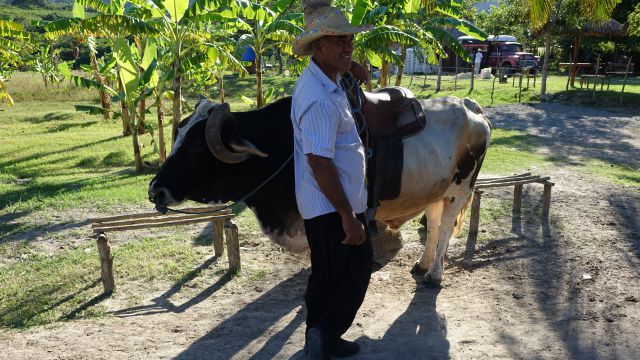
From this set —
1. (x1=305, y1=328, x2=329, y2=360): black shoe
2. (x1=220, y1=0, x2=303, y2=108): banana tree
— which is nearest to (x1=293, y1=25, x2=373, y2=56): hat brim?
(x1=305, y1=328, x2=329, y2=360): black shoe

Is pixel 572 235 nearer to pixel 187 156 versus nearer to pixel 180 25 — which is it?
pixel 187 156

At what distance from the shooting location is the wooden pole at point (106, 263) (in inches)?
187

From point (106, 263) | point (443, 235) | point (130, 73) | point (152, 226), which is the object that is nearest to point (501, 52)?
point (130, 73)

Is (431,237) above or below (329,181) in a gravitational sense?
below

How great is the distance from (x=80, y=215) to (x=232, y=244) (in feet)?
9.50

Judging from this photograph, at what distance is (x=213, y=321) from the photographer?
14.3ft

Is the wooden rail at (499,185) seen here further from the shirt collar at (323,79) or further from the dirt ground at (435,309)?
the shirt collar at (323,79)

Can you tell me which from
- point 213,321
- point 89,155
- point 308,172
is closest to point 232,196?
point 308,172

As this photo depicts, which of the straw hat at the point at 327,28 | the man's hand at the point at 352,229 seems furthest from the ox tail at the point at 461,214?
the straw hat at the point at 327,28

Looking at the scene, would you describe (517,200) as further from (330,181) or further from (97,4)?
(97,4)

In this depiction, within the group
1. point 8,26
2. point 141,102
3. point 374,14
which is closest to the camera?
point 8,26

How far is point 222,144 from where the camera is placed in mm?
3418

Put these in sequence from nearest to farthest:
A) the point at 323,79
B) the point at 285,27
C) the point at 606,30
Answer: the point at 323,79, the point at 285,27, the point at 606,30

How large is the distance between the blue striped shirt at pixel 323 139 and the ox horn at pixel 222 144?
39cm
